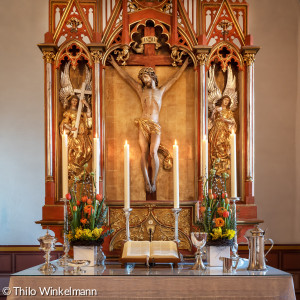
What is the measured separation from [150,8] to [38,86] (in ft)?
10.5

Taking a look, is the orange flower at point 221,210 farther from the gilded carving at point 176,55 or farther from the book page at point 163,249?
the gilded carving at point 176,55

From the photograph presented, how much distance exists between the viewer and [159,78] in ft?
21.8

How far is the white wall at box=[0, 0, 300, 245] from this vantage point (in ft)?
28.4

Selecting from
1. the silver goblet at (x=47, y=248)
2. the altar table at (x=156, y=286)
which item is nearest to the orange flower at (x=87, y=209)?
the silver goblet at (x=47, y=248)

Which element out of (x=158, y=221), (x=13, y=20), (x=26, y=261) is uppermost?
(x=13, y=20)

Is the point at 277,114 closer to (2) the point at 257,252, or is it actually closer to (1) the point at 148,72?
(1) the point at 148,72

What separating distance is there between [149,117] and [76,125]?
93 centimetres

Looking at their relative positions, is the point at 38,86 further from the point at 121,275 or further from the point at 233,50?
the point at 121,275

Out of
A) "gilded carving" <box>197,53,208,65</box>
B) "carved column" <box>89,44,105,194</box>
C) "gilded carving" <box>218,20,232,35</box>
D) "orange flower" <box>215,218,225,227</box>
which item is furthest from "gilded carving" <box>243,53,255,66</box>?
"orange flower" <box>215,218,225,227</box>

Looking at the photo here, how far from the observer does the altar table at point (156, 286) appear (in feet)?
13.5

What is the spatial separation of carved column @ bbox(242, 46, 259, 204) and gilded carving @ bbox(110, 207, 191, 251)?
0.90m

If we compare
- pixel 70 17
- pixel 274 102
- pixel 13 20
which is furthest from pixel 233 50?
pixel 13 20

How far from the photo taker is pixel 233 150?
5.49 metres

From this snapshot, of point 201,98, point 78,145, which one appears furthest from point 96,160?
point 201,98
